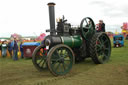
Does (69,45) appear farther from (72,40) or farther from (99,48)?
(99,48)

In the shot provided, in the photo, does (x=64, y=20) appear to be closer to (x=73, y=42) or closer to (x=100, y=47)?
(x=73, y=42)

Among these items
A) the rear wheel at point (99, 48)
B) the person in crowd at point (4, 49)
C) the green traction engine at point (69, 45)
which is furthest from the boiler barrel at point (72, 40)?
the person in crowd at point (4, 49)

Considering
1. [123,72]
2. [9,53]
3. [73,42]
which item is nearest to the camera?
[123,72]

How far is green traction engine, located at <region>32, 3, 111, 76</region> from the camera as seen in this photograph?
14.7 ft

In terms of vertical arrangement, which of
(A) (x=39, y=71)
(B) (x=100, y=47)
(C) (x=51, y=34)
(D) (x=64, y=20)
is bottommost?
(A) (x=39, y=71)

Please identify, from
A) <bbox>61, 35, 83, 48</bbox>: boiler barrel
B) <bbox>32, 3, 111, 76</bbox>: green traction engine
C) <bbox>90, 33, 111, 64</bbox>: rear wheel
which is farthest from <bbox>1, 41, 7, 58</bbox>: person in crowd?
<bbox>90, 33, 111, 64</bbox>: rear wheel

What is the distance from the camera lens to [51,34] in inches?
187

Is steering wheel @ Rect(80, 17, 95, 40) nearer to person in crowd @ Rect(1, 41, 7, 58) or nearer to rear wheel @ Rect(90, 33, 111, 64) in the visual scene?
rear wheel @ Rect(90, 33, 111, 64)

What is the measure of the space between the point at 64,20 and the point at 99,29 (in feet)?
7.90

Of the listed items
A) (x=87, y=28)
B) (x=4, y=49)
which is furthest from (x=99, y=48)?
(x=4, y=49)

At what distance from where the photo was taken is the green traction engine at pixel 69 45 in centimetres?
448

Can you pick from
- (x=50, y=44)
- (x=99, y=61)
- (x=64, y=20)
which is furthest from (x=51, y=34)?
(x=99, y=61)

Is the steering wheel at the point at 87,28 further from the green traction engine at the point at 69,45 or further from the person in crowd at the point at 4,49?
the person in crowd at the point at 4,49

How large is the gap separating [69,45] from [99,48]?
1.47 metres
